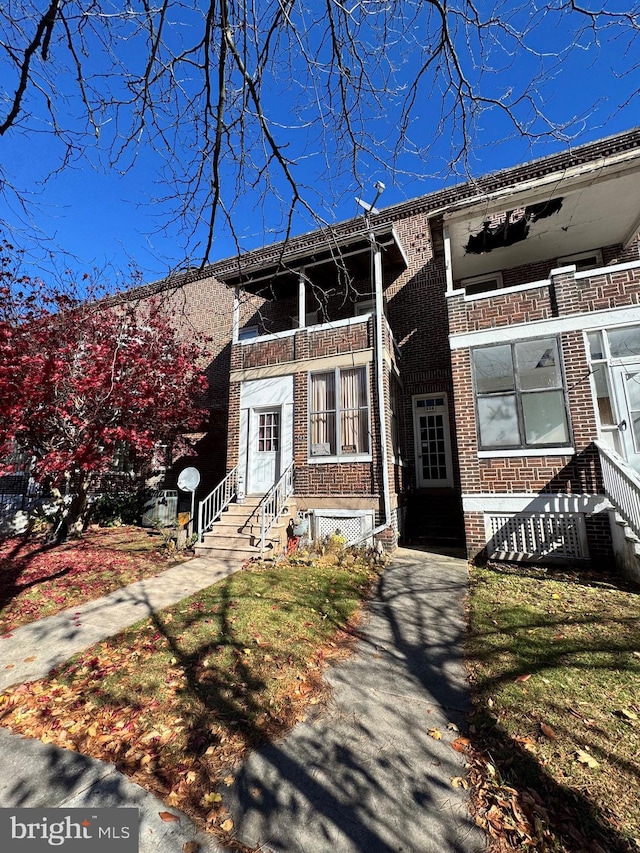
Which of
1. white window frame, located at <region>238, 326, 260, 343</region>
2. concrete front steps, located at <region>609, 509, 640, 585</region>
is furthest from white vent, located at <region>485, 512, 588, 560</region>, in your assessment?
white window frame, located at <region>238, 326, 260, 343</region>

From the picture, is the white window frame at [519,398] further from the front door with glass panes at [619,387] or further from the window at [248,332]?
the window at [248,332]

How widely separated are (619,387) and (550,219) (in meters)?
4.66

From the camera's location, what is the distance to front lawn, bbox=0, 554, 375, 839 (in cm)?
264

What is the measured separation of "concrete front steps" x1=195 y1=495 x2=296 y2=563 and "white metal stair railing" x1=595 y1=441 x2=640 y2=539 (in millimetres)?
6705

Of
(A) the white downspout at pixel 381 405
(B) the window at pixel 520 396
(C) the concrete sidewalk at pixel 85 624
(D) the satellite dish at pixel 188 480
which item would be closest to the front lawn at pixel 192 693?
(C) the concrete sidewalk at pixel 85 624

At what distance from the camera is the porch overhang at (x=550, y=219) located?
322 inches

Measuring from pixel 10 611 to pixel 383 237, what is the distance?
1134 cm

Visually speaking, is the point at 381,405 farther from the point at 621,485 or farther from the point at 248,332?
the point at 248,332

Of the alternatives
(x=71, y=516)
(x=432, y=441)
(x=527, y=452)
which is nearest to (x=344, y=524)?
(x=432, y=441)

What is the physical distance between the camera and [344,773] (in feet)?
8.57

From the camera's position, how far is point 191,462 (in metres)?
15.2

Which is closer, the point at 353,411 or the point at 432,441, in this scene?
the point at 353,411

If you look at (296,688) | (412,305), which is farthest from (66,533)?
(412,305)

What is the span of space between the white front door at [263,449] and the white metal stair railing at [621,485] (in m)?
7.70
